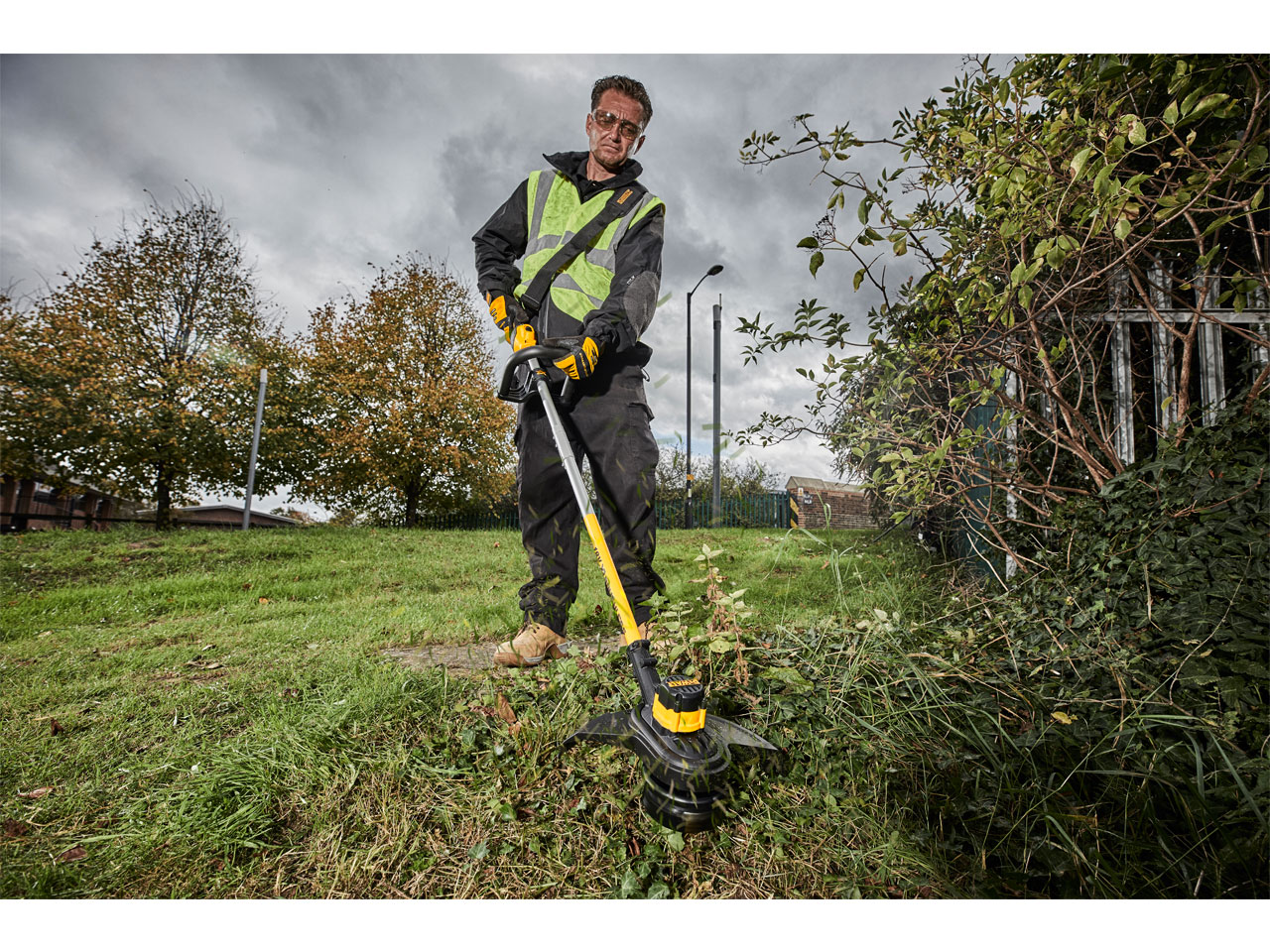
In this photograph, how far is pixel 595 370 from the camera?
2197 millimetres

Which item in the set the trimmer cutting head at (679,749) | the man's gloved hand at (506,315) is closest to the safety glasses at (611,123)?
the man's gloved hand at (506,315)

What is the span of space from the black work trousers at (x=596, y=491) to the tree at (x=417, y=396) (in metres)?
1.34

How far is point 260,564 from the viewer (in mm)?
4945

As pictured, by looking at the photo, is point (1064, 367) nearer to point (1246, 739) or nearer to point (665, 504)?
point (1246, 739)

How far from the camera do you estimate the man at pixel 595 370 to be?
223 cm

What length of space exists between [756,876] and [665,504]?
8.38ft

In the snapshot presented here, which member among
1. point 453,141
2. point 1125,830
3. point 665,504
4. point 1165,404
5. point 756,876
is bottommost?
point 756,876

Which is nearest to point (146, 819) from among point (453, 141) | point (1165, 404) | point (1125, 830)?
point (1125, 830)

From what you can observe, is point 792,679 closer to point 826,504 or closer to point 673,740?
point 673,740

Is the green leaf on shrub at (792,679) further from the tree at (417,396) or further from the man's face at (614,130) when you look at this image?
the tree at (417,396)

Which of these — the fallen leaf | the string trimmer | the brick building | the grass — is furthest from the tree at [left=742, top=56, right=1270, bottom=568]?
the fallen leaf

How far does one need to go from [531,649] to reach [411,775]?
761mm

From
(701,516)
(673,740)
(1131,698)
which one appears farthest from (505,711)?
(701,516)

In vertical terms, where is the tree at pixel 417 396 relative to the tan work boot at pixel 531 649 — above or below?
above
